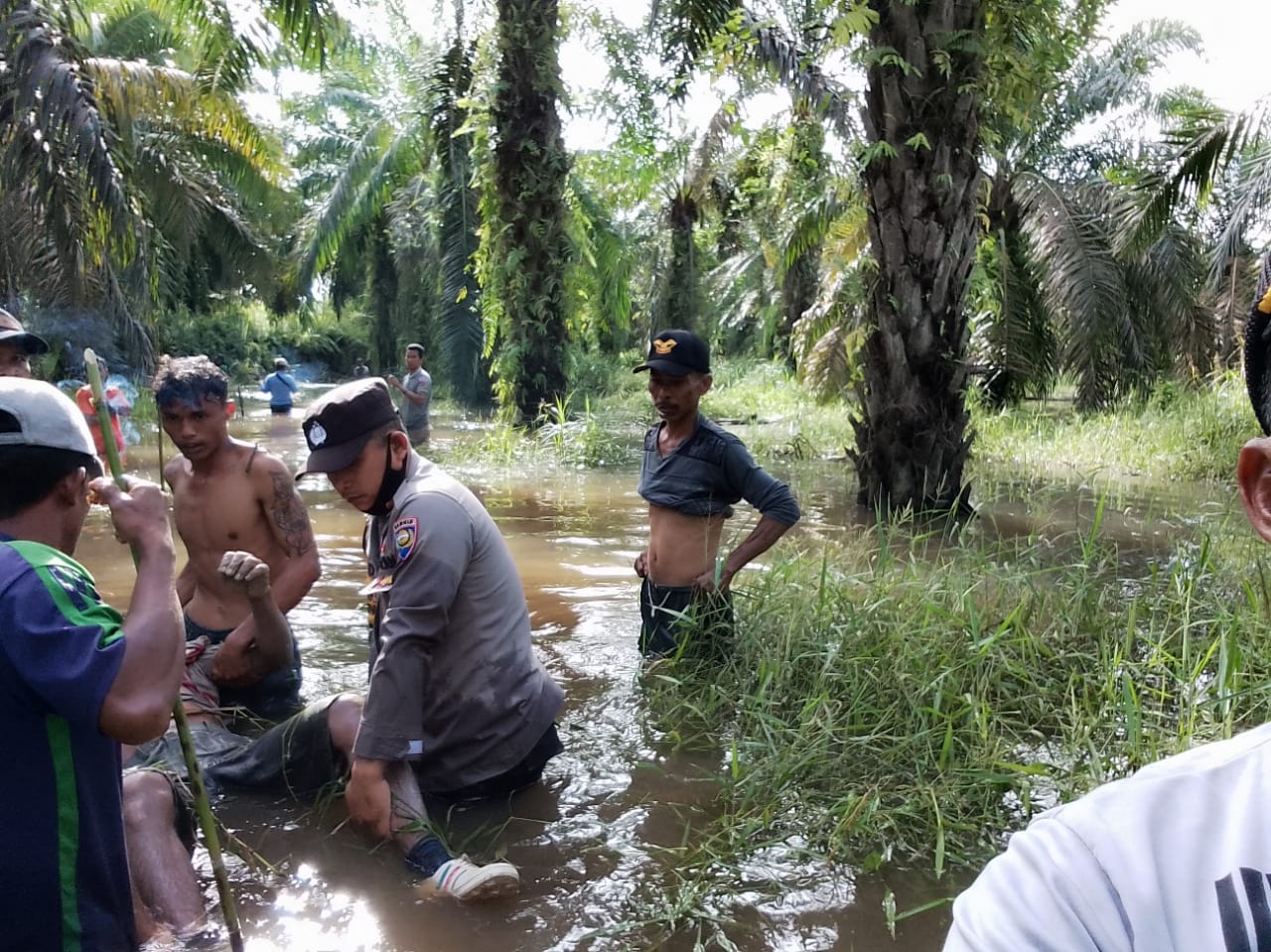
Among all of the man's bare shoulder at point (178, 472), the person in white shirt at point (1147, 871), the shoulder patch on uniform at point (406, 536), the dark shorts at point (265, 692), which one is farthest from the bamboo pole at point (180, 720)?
the man's bare shoulder at point (178, 472)

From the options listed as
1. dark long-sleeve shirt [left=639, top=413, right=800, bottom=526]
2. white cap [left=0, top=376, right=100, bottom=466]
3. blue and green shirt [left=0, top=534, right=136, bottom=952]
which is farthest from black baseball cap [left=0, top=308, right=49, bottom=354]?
dark long-sleeve shirt [left=639, top=413, right=800, bottom=526]

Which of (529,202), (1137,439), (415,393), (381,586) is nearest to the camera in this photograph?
(381,586)

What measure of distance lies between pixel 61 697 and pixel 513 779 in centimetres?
200

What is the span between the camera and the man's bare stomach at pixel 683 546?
4.48 meters

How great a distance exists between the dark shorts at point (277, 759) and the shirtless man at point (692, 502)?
149 cm

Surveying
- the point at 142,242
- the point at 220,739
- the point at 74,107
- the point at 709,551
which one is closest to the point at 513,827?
the point at 220,739

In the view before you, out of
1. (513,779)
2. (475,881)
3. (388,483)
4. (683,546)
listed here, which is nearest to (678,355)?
(683,546)

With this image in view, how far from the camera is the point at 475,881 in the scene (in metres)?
2.85

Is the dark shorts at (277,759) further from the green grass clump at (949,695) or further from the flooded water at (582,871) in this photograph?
the green grass clump at (949,695)

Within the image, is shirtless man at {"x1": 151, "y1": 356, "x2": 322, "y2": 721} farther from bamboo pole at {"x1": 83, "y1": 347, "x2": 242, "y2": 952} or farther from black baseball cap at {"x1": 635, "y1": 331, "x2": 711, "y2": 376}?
bamboo pole at {"x1": 83, "y1": 347, "x2": 242, "y2": 952}

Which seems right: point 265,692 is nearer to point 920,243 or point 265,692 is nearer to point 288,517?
point 288,517

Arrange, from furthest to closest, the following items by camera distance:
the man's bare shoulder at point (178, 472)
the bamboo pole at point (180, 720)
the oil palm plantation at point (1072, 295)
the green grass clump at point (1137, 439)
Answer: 1. the oil palm plantation at point (1072, 295)
2. the green grass clump at point (1137, 439)
3. the man's bare shoulder at point (178, 472)
4. the bamboo pole at point (180, 720)

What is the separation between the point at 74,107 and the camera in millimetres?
8641

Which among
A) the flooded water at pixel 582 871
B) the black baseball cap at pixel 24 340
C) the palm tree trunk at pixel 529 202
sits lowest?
the flooded water at pixel 582 871
